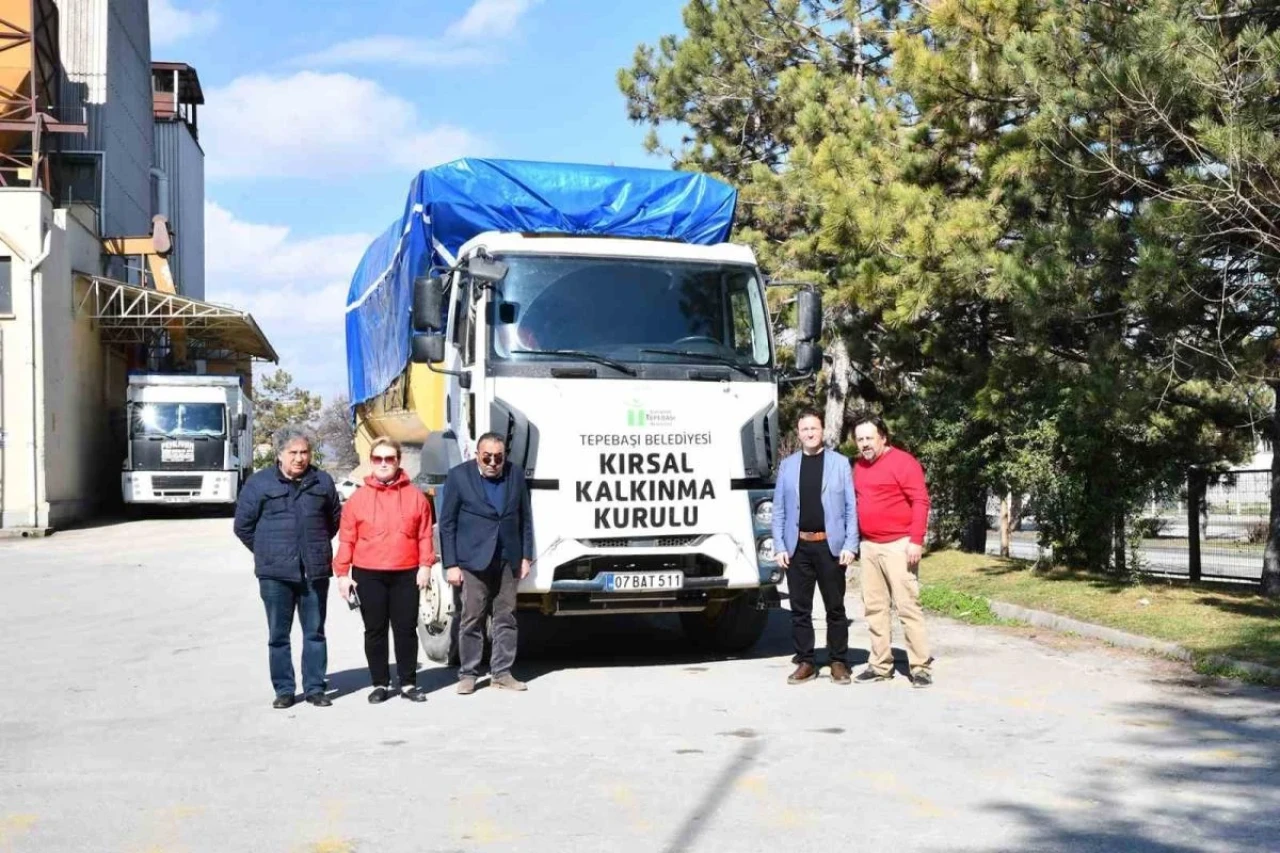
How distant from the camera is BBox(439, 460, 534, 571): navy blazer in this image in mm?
9156

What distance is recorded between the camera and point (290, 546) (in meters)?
8.69

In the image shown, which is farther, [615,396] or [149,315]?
[149,315]

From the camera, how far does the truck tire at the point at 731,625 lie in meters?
10.8

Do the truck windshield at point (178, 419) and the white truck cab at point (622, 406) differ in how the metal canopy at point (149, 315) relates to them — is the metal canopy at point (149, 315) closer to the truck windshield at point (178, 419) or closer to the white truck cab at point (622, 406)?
the truck windshield at point (178, 419)

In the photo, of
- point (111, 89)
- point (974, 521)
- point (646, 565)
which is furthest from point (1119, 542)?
point (111, 89)

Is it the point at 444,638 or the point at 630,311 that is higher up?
the point at 630,311

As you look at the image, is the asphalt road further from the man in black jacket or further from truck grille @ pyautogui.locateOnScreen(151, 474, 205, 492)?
truck grille @ pyautogui.locateOnScreen(151, 474, 205, 492)

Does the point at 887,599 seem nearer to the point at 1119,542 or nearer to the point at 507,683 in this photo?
the point at 507,683

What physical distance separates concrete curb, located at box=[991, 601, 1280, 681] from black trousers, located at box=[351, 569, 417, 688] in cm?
566

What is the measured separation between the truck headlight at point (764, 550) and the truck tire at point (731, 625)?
0.62m

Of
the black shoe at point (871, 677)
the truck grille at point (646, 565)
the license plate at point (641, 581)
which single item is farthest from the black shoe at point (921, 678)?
the license plate at point (641, 581)

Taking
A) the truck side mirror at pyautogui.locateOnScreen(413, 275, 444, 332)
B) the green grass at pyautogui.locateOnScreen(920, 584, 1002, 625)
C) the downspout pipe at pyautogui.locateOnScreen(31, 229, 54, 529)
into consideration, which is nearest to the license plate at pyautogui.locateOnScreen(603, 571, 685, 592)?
the truck side mirror at pyautogui.locateOnScreen(413, 275, 444, 332)

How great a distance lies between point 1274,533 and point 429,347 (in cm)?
829

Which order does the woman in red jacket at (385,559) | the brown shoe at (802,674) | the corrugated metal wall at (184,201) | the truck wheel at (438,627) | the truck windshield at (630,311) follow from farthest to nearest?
1. the corrugated metal wall at (184,201)
2. the truck wheel at (438,627)
3. the truck windshield at (630,311)
4. the brown shoe at (802,674)
5. the woman in red jacket at (385,559)
